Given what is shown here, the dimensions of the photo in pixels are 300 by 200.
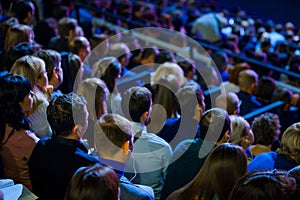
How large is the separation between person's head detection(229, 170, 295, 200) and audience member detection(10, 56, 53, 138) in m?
1.60

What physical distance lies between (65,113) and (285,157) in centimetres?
149

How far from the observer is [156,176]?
3.11 meters

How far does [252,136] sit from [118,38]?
10.9ft

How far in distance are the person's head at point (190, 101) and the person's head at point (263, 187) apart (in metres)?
1.76

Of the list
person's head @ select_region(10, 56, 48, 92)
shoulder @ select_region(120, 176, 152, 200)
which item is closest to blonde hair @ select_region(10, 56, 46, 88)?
person's head @ select_region(10, 56, 48, 92)

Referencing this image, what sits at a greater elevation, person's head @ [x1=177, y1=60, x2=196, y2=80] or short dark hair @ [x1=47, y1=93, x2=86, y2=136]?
short dark hair @ [x1=47, y1=93, x2=86, y2=136]

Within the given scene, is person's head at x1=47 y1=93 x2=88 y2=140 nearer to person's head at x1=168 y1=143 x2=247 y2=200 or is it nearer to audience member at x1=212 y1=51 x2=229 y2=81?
person's head at x1=168 y1=143 x2=247 y2=200

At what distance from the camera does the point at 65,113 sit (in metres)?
2.84

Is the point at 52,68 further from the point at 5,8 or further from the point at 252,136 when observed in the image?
the point at 5,8

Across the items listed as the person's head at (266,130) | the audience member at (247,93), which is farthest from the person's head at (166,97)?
the audience member at (247,93)

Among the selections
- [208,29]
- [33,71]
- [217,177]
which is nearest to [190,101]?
[33,71]

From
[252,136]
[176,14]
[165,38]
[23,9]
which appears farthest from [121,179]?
[176,14]

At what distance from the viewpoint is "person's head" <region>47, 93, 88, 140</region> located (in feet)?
9.19

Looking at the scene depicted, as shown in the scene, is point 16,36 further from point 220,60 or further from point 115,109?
point 220,60
